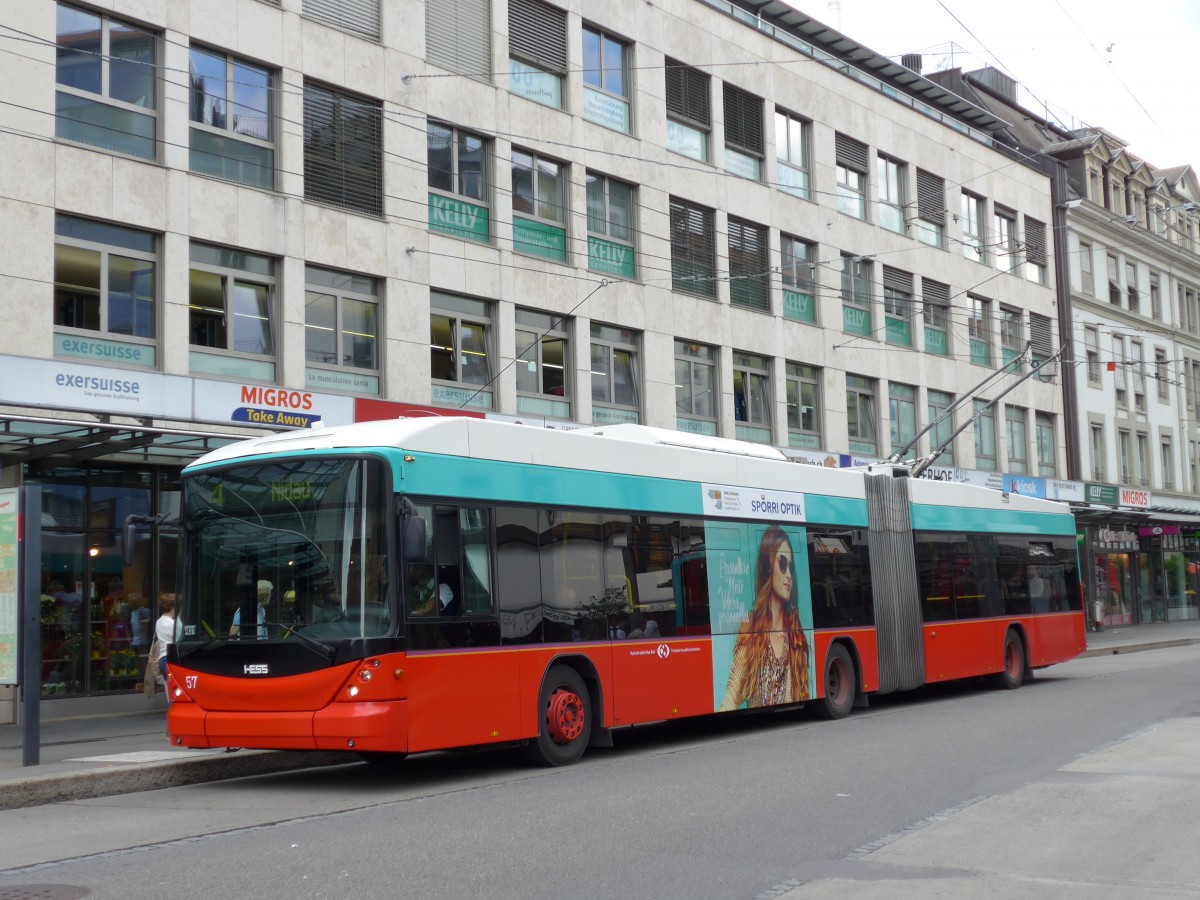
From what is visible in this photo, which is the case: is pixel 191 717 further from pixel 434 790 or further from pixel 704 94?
pixel 704 94

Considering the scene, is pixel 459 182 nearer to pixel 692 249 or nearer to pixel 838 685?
pixel 692 249

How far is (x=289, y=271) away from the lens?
21.5 meters

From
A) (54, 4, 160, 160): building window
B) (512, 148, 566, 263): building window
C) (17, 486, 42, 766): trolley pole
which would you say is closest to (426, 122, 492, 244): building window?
(512, 148, 566, 263): building window

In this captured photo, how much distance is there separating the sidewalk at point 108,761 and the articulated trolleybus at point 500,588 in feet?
1.93

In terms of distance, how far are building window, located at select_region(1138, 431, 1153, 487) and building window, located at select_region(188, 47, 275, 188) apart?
125 ft

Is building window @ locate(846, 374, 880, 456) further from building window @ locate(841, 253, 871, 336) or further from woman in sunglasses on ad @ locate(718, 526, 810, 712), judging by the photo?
woman in sunglasses on ad @ locate(718, 526, 810, 712)

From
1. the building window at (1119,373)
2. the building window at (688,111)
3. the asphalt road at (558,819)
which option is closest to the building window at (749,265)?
the building window at (688,111)

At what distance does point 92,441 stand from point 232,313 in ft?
14.2

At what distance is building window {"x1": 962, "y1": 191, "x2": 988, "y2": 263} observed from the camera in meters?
40.6

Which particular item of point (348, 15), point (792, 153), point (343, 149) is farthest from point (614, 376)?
point (792, 153)

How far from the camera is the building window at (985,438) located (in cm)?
4059

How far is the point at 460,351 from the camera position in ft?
80.1

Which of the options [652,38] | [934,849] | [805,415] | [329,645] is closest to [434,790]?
[329,645]

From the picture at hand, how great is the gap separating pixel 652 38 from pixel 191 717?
67.2 feet
